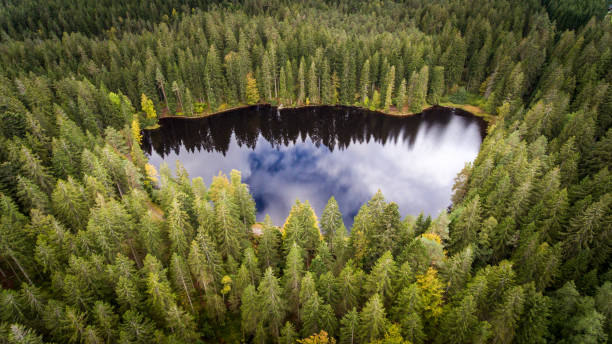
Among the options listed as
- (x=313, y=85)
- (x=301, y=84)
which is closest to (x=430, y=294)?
(x=301, y=84)

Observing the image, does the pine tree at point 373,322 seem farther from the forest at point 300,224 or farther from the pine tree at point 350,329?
Answer: the pine tree at point 350,329

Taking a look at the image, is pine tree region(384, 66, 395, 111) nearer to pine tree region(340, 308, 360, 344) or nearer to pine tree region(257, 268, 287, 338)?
pine tree region(257, 268, 287, 338)

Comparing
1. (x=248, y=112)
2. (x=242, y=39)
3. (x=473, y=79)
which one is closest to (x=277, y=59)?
(x=242, y=39)

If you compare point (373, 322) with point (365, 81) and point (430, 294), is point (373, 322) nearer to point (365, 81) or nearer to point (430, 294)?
point (430, 294)

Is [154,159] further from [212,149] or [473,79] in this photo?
[473,79]

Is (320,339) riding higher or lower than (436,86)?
lower

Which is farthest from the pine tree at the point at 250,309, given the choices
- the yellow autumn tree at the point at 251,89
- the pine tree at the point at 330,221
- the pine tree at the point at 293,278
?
the yellow autumn tree at the point at 251,89
